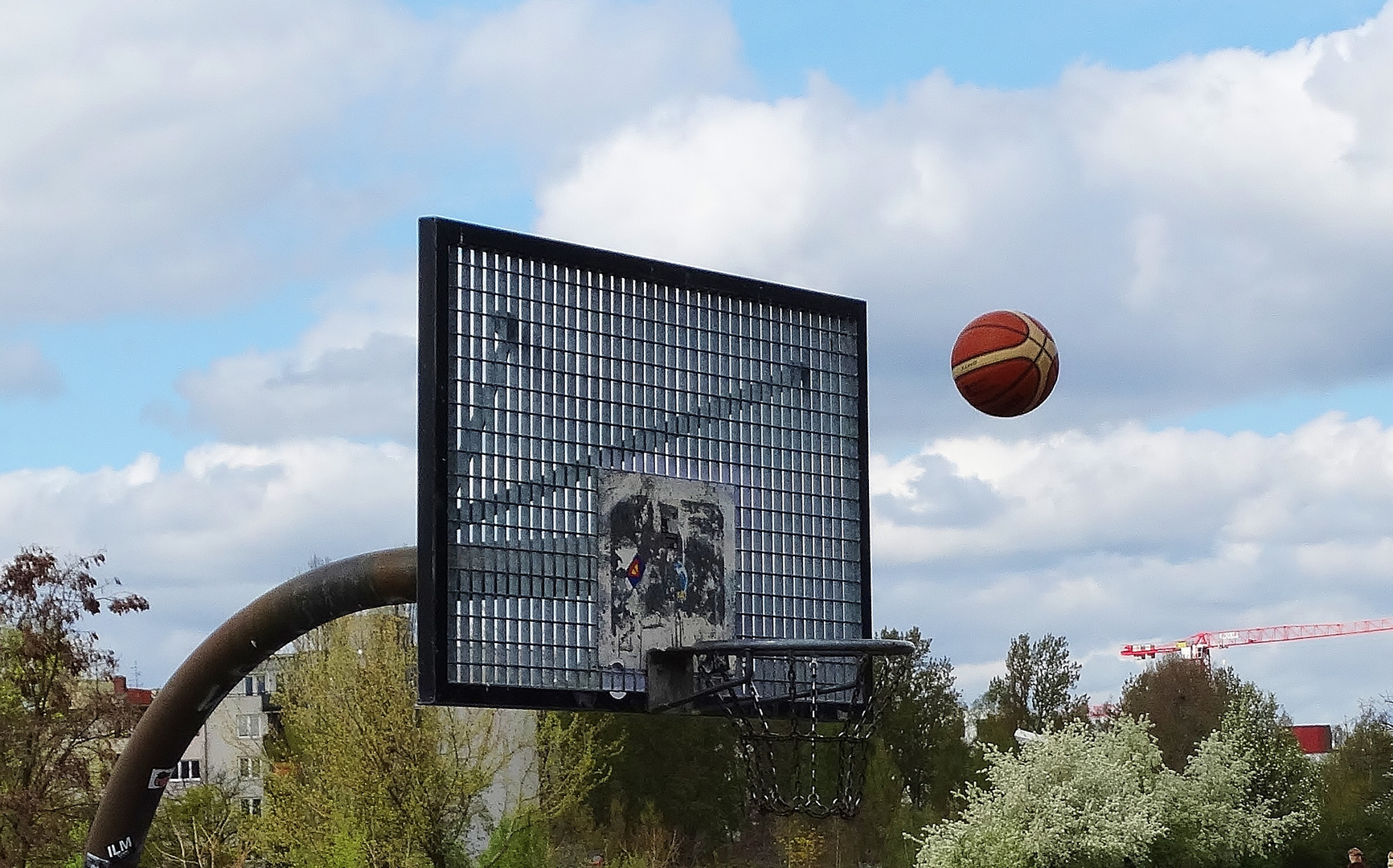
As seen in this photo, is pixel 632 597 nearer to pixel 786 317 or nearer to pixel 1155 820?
pixel 786 317

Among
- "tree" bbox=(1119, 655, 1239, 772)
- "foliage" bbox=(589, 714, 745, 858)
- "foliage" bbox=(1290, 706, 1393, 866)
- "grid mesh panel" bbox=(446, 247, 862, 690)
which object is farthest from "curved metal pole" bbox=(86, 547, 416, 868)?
"tree" bbox=(1119, 655, 1239, 772)

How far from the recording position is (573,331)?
11305 millimetres

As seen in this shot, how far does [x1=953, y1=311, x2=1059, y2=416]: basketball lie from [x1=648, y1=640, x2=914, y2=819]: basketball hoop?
168 cm

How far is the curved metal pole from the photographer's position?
38.6ft

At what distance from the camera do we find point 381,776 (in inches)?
1262

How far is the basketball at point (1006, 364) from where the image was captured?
11422mm

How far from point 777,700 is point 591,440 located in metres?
2.16

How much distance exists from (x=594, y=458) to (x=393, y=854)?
22179 mm

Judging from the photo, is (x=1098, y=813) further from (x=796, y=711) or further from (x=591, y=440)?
(x=591, y=440)

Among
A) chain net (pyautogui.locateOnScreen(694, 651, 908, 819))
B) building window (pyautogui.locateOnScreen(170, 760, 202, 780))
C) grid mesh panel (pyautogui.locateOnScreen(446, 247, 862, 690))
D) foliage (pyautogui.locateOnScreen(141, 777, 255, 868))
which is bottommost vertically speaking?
building window (pyautogui.locateOnScreen(170, 760, 202, 780))

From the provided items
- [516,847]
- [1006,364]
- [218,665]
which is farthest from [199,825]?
[1006,364]

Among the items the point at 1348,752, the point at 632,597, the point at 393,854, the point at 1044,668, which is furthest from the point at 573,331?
the point at 1044,668

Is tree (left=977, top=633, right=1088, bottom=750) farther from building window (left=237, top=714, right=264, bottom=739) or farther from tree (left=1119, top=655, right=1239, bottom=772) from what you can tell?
building window (left=237, top=714, right=264, bottom=739)

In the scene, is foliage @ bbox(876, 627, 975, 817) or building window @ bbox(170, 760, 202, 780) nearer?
foliage @ bbox(876, 627, 975, 817)
